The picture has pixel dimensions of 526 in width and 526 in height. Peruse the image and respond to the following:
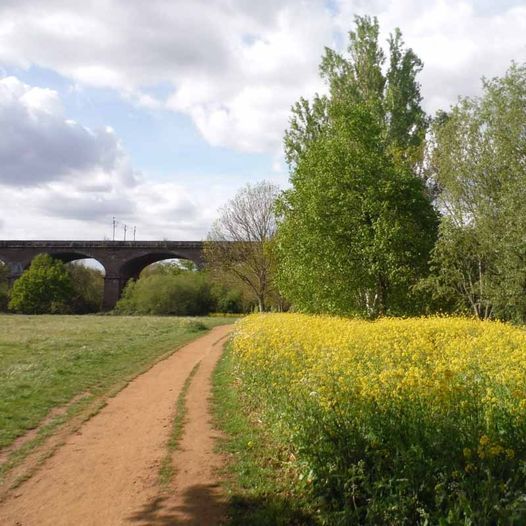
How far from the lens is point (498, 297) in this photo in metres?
18.9

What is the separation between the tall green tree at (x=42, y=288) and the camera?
230ft

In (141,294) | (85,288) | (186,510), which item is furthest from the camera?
(85,288)

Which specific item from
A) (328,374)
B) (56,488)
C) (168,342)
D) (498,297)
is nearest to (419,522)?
(328,374)

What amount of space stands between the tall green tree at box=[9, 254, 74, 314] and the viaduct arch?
3.49m

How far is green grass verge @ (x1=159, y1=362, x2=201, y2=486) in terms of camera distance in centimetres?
598

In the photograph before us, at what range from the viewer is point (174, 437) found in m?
7.59

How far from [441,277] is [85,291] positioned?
70662mm

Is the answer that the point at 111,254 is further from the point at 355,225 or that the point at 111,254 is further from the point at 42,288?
the point at 355,225

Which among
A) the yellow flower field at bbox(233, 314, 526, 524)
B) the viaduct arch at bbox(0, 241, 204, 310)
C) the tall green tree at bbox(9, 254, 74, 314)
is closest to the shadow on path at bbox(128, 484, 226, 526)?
the yellow flower field at bbox(233, 314, 526, 524)

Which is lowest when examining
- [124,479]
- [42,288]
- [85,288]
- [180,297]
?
[124,479]

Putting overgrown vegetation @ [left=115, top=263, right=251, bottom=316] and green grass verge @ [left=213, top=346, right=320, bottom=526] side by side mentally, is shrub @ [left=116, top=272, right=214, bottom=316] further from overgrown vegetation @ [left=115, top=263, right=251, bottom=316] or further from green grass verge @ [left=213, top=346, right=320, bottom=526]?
green grass verge @ [left=213, top=346, right=320, bottom=526]

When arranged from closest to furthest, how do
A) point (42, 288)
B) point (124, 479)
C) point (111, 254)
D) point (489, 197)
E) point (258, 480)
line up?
point (258, 480) < point (124, 479) < point (489, 197) < point (42, 288) < point (111, 254)

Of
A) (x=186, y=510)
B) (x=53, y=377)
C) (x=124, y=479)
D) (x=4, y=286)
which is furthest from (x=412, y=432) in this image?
(x=4, y=286)

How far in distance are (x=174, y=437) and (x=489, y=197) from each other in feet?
56.8
